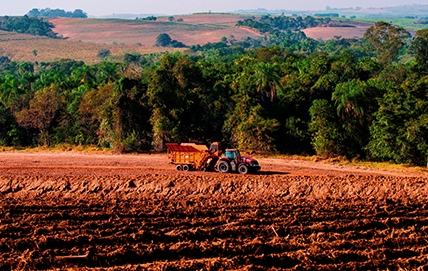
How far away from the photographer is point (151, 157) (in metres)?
34.1

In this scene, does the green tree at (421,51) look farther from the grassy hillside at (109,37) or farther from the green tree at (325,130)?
the grassy hillside at (109,37)

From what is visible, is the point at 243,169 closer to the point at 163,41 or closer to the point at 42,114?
the point at 42,114

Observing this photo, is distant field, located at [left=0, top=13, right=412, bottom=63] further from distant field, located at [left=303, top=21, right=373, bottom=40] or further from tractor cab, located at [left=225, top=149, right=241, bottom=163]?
tractor cab, located at [left=225, top=149, right=241, bottom=163]

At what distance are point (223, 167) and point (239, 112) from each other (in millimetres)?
8822

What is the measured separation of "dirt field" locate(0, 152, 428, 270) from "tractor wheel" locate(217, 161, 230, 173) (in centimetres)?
50

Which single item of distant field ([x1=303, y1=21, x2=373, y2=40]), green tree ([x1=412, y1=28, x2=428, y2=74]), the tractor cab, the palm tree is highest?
green tree ([x1=412, y1=28, x2=428, y2=74])

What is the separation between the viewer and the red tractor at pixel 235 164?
2789 cm

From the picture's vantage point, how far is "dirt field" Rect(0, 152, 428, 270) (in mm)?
14828

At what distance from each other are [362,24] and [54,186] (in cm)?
17876

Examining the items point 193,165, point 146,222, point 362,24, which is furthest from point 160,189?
point 362,24

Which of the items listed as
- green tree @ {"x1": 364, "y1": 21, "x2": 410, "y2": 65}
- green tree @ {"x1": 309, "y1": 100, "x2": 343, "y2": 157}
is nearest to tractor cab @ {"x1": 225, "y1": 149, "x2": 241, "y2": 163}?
green tree @ {"x1": 309, "y1": 100, "x2": 343, "y2": 157}

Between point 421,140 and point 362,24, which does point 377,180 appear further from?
point 362,24

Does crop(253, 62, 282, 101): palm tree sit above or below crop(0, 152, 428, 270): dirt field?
above

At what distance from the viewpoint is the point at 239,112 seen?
119 ft
